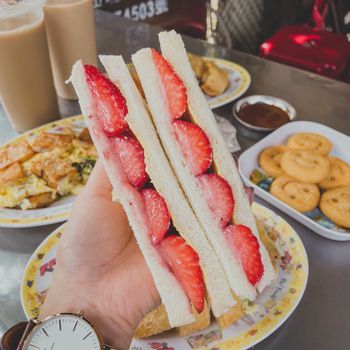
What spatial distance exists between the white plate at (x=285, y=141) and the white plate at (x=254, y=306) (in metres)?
0.18

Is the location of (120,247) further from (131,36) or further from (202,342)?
(131,36)

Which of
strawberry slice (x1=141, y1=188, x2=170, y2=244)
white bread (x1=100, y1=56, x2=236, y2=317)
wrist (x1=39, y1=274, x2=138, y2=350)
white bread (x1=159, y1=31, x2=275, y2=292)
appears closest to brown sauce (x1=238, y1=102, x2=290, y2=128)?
white bread (x1=159, y1=31, x2=275, y2=292)

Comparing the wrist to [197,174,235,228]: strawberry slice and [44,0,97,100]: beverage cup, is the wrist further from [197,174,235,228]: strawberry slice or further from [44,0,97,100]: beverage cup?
[44,0,97,100]: beverage cup

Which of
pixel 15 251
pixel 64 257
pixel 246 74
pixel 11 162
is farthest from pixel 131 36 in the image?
pixel 64 257

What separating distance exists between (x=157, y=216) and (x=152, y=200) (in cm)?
5

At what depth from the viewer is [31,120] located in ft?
8.30

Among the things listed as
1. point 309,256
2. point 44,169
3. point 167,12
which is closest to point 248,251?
point 309,256

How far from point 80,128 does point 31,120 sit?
34 cm

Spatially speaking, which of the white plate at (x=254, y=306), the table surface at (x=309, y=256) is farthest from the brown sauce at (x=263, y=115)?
the white plate at (x=254, y=306)

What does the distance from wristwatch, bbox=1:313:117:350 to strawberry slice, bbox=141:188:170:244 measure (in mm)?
349

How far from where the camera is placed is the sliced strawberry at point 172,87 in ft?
4.21

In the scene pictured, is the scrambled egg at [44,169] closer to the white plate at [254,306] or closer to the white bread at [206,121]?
the white plate at [254,306]

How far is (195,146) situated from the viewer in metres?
1.26

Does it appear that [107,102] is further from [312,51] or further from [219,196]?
[312,51]
